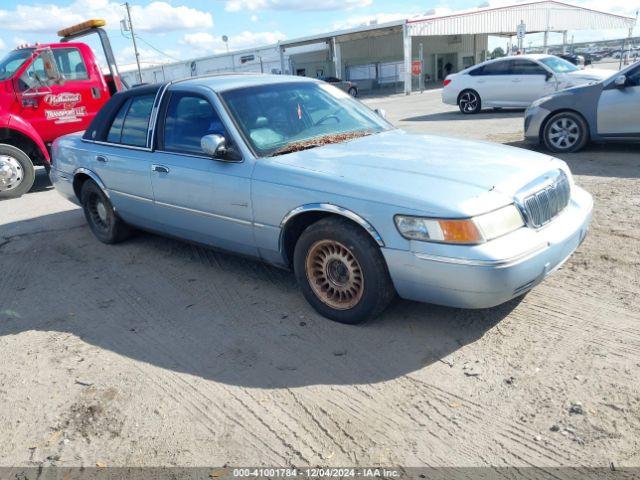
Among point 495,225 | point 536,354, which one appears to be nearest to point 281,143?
point 495,225

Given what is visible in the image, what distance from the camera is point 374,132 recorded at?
4.48 metres

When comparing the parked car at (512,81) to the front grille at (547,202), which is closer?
the front grille at (547,202)

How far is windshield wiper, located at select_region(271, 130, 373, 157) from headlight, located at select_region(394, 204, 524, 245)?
1.18 m

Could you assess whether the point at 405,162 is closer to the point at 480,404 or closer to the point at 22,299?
the point at 480,404

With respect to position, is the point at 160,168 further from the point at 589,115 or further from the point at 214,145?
the point at 589,115

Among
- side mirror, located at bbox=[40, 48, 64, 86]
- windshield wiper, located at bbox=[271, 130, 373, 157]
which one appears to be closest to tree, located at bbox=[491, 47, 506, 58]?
side mirror, located at bbox=[40, 48, 64, 86]

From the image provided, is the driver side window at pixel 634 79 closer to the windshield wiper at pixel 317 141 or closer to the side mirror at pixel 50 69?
the windshield wiper at pixel 317 141

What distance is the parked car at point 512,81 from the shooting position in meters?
13.2

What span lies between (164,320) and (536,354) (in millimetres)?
2539

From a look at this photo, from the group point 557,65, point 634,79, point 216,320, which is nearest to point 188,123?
point 216,320

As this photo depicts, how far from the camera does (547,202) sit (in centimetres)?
336

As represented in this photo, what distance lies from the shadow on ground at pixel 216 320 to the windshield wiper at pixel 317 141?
1.10 metres

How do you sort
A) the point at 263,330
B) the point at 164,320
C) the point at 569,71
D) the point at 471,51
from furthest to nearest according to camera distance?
the point at 471,51
the point at 569,71
the point at 164,320
the point at 263,330

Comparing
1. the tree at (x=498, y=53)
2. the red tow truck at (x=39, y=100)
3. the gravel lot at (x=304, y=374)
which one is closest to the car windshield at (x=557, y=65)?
the gravel lot at (x=304, y=374)
